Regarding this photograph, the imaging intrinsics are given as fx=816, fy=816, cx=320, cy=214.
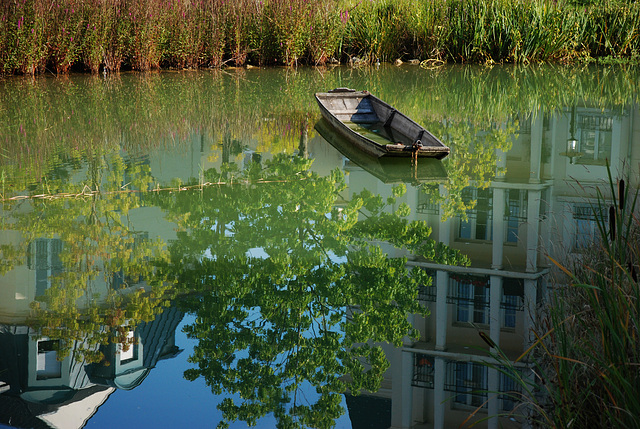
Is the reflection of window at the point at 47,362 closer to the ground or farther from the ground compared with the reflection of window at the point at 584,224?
closer to the ground

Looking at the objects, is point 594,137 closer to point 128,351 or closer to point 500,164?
point 500,164

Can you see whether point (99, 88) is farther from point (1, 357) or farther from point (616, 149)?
point (1, 357)

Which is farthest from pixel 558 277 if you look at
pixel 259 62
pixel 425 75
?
pixel 259 62

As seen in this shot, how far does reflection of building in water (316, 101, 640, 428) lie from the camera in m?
4.92

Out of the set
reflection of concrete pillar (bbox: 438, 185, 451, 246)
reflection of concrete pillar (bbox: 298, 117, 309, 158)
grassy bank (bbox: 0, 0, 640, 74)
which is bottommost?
reflection of concrete pillar (bbox: 438, 185, 451, 246)

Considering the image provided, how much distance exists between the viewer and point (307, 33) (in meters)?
21.1

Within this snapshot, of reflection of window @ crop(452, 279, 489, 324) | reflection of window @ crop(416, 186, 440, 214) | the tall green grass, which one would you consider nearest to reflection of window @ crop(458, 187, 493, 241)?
reflection of window @ crop(416, 186, 440, 214)

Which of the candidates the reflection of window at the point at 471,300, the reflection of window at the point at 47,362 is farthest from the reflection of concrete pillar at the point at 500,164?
the reflection of window at the point at 47,362

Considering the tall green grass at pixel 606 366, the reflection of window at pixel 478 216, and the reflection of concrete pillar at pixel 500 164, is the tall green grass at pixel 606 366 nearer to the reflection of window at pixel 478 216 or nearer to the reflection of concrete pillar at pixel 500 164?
the reflection of window at pixel 478 216

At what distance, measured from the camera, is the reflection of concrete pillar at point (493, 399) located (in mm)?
4496

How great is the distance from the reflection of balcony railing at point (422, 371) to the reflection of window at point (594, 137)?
22.3 ft

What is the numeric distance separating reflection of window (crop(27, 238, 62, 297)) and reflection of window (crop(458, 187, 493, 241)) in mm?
3771

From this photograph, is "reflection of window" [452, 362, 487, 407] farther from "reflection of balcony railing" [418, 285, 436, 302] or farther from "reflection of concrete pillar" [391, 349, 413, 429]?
"reflection of balcony railing" [418, 285, 436, 302]

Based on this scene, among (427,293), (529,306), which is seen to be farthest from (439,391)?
(427,293)
